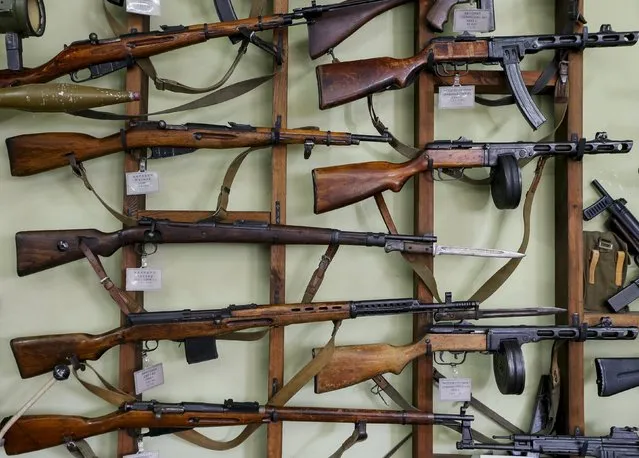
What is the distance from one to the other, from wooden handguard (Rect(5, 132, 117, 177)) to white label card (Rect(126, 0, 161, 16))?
54cm

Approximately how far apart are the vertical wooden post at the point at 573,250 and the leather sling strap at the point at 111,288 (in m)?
1.78

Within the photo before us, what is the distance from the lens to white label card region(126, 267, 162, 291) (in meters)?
2.31

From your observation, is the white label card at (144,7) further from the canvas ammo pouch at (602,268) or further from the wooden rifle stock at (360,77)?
the canvas ammo pouch at (602,268)

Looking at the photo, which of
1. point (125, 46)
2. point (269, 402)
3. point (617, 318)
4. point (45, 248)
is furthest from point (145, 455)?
point (617, 318)

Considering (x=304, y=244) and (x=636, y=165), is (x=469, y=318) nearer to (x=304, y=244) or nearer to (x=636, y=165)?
(x=304, y=244)

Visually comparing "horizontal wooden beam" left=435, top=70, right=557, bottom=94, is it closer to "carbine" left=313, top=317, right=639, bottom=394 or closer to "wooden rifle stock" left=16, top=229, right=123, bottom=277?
"carbine" left=313, top=317, right=639, bottom=394

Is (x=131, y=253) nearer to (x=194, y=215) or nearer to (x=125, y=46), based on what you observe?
(x=194, y=215)

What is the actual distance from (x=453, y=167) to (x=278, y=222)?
76cm

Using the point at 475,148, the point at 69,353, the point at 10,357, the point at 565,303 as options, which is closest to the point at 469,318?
the point at 565,303

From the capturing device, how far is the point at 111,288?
2277 mm

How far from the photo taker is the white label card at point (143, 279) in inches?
91.1

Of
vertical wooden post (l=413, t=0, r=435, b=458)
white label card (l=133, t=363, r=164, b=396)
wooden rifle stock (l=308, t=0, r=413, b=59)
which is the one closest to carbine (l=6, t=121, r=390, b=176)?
vertical wooden post (l=413, t=0, r=435, b=458)

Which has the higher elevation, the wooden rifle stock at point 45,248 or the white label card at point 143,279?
the wooden rifle stock at point 45,248

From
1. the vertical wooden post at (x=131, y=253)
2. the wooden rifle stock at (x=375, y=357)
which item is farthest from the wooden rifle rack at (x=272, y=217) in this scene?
the wooden rifle stock at (x=375, y=357)
